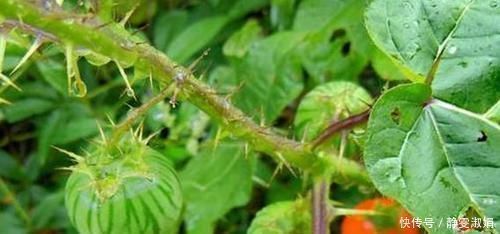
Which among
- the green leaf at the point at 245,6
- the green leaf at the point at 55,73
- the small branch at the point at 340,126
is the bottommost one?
the small branch at the point at 340,126

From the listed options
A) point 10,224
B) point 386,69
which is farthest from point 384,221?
point 10,224

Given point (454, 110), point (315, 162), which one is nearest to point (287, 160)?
point (315, 162)

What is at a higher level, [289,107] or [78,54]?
[289,107]

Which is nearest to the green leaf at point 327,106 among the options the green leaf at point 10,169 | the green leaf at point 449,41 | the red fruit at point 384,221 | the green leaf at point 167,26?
the red fruit at point 384,221

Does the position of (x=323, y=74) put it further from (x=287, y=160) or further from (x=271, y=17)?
(x=287, y=160)

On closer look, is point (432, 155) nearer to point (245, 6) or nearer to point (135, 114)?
point (135, 114)

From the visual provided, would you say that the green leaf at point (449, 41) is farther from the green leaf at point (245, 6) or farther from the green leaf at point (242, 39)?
the green leaf at point (245, 6)
